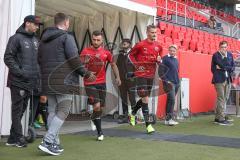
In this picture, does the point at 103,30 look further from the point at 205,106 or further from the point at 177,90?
the point at 205,106

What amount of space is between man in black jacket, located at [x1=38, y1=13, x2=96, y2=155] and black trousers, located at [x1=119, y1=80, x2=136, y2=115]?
4039mm

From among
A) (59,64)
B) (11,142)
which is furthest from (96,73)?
(11,142)

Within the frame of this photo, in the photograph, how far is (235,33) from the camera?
2378 cm

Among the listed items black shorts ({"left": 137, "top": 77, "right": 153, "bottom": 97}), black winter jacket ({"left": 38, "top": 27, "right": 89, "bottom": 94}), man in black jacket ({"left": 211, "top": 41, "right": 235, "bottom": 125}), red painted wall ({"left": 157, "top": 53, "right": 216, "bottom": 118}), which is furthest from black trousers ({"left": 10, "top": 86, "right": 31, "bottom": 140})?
red painted wall ({"left": 157, "top": 53, "right": 216, "bottom": 118})

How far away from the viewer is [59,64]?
18.0 ft

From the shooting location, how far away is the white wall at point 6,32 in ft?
22.2

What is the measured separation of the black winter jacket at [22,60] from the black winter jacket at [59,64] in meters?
0.53

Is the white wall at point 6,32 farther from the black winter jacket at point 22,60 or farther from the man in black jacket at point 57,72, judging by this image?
the man in black jacket at point 57,72

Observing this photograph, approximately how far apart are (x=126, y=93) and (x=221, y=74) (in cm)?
231

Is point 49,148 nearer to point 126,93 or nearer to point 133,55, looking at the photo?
point 133,55

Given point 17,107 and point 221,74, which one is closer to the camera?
point 17,107

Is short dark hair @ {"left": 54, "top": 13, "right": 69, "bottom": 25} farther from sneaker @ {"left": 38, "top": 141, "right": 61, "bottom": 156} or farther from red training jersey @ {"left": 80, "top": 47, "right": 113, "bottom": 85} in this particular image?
sneaker @ {"left": 38, "top": 141, "right": 61, "bottom": 156}

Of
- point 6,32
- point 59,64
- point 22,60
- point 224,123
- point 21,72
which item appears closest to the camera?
point 59,64

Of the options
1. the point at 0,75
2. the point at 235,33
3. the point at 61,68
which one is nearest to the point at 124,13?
the point at 0,75
